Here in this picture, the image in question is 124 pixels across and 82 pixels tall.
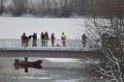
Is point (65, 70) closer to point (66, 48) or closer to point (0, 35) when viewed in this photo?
point (66, 48)

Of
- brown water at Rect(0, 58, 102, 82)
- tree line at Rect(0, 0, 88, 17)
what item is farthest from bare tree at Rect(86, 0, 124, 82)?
tree line at Rect(0, 0, 88, 17)

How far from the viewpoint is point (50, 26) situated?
69188 millimetres

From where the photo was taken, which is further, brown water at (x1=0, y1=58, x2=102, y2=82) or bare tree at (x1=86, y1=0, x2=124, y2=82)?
brown water at (x1=0, y1=58, x2=102, y2=82)

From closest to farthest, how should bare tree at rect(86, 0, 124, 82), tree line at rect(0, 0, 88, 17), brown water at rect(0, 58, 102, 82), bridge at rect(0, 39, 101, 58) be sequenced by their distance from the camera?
bare tree at rect(86, 0, 124, 82)
brown water at rect(0, 58, 102, 82)
bridge at rect(0, 39, 101, 58)
tree line at rect(0, 0, 88, 17)

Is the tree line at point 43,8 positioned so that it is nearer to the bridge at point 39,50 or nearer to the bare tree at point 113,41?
the bridge at point 39,50

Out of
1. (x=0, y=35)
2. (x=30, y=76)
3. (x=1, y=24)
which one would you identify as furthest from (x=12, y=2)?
(x=30, y=76)

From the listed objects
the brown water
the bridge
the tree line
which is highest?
the tree line

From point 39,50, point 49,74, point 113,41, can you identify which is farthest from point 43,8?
point 113,41

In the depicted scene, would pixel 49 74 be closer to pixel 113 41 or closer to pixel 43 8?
pixel 113 41

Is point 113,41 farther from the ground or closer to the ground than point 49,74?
farther from the ground

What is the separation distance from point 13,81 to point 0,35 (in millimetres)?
33149

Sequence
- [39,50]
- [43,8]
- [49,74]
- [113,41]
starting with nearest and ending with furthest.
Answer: [113,41] → [49,74] → [39,50] → [43,8]

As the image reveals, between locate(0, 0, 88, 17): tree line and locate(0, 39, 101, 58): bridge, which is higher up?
locate(0, 0, 88, 17): tree line

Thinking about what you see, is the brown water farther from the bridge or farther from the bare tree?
the bare tree
